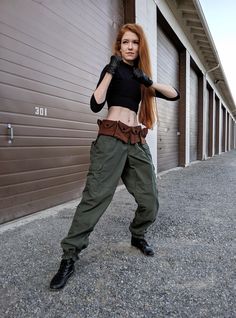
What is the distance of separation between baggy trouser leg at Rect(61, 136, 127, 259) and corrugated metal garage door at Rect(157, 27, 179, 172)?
6.92m

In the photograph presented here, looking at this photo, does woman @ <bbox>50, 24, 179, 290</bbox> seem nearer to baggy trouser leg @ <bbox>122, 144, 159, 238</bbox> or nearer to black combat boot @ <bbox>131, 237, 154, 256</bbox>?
baggy trouser leg @ <bbox>122, 144, 159, 238</bbox>

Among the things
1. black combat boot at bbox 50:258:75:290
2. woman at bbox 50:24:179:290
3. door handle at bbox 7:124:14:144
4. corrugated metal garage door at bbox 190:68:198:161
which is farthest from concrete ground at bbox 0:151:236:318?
corrugated metal garage door at bbox 190:68:198:161

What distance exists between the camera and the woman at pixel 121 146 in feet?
7.09

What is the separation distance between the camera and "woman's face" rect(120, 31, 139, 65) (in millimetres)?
2387

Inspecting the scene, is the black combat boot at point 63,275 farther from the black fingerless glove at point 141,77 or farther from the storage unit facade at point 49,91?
the storage unit facade at point 49,91

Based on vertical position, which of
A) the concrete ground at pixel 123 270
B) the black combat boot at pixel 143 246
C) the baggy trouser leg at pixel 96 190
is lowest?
the concrete ground at pixel 123 270

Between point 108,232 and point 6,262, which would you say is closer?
point 6,262

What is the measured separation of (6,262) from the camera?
2.54m

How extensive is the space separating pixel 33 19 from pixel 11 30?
0.49 meters

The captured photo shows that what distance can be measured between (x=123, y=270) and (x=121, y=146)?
2.98 ft

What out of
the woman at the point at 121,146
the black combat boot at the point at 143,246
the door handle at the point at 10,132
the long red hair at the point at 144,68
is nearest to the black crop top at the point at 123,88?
the woman at the point at 121,146

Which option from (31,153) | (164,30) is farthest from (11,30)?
(164,30)

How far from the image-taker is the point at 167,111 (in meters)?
10.2

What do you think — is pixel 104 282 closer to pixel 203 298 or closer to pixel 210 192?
pixel 203 298
